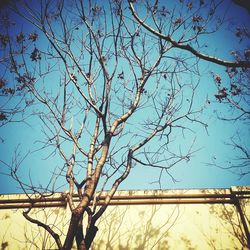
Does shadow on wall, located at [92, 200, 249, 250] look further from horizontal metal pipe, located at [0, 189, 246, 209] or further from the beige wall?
horizontal metal pipe, located at [0, 189, 246, 209]

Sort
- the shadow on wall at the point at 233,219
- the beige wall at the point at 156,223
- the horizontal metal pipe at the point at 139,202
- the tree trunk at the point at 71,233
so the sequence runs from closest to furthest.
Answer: the tree trunk at the point at 71,233, the shadow on wall at the point at 233,219, the beige wall at the point at 156,223, the horizontal metal pipe at the point at 139,202

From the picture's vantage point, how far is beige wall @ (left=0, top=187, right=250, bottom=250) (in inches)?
239

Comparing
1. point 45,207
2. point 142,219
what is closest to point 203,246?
point 142,219

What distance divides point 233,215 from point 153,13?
18.8ft

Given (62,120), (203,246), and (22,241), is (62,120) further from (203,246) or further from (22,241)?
(203,246)

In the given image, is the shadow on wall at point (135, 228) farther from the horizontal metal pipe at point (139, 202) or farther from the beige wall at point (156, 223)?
the horizontal metal pipe at point (139, 202)

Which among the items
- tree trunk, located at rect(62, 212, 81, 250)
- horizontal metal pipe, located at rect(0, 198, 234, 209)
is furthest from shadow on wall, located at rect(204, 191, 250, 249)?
tree trunk, located at rect(62, 212, 81, 250)

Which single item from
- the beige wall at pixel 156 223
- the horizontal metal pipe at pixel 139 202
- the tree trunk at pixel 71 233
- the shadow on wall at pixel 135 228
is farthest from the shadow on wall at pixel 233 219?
the tree trunk at pixel 71 233

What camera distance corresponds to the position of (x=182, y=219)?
252 inches

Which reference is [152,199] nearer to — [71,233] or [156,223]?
[156,223]

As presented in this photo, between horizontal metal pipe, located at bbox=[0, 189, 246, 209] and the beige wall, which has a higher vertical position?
horizontal metal pipe, located at bbox=[0, 189, 246, 209]

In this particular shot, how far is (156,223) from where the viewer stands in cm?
640

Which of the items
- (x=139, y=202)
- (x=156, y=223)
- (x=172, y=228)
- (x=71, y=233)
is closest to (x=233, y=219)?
(x=172, y=228)

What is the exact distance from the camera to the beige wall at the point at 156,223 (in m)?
6.06
